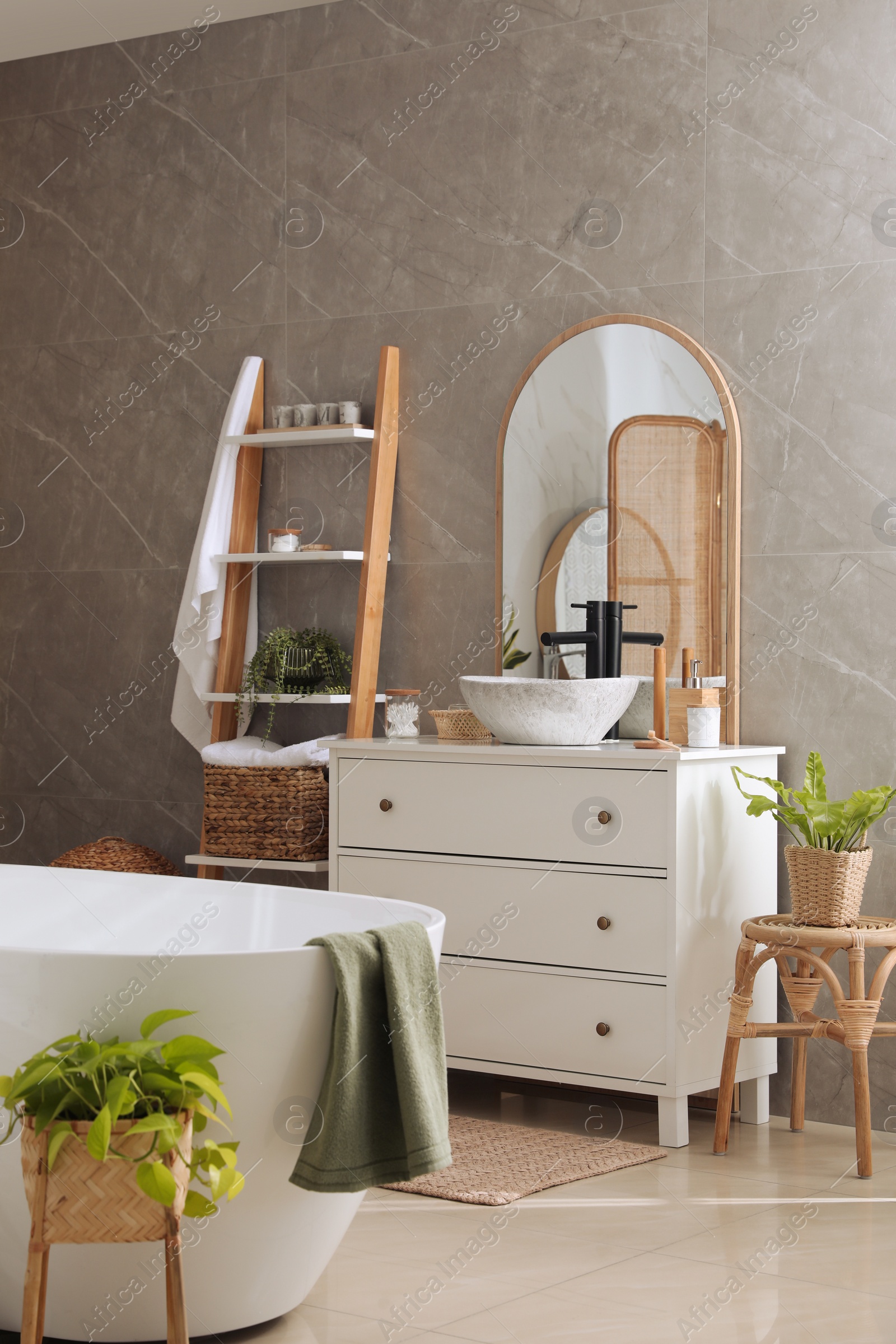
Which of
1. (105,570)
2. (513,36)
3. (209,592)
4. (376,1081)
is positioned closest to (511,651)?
(209,592)

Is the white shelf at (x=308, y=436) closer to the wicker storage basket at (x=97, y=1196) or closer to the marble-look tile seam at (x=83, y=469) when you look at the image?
the marble-look tile seam at (x=83, y=469)

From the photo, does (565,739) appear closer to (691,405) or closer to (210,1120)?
(691,405)

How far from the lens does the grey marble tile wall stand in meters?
3.58

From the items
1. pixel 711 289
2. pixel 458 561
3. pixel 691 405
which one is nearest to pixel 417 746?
pixel 458 561

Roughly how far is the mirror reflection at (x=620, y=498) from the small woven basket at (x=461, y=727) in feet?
0.73

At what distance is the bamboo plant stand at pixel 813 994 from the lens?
3164mm

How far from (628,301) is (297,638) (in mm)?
1252

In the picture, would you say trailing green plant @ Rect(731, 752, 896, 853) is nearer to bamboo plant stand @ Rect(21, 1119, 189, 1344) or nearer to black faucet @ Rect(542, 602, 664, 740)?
black faucet @ Rect(542, 602, 664, 740)

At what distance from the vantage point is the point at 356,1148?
87.4 inches

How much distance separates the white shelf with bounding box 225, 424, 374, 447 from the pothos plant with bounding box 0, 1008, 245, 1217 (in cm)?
226

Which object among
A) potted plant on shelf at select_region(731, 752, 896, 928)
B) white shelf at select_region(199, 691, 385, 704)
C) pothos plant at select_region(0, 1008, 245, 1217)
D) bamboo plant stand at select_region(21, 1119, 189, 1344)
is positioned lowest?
bamboo plant stand at select_region(21, 1119, 189, 1344)

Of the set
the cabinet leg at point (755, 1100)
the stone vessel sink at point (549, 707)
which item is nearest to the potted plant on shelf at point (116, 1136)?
the stone vessel sink at point (549, 707)

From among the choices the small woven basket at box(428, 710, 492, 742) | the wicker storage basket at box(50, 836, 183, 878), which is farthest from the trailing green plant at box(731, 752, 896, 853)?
the wicker storage basket at box(50, 836, 183, 878)

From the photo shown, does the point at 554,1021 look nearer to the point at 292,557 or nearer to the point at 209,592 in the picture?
the point at 292,557
